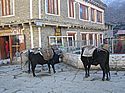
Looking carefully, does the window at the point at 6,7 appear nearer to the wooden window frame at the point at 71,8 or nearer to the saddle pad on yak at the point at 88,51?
the wooden window frame at the point at 71,8

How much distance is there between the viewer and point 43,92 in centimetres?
785

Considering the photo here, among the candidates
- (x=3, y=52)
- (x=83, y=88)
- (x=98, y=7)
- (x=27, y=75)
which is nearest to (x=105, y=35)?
(x=98, y=7)

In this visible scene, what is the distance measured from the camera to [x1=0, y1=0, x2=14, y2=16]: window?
54.2 feet

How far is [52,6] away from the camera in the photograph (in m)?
16.8

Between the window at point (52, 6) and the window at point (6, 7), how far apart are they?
226cm

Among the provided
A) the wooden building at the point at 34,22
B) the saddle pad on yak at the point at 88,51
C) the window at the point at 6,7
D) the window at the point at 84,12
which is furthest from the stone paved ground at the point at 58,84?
the window at the point at 84,12

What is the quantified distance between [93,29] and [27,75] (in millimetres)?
13757

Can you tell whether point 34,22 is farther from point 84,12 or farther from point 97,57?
point 84,12

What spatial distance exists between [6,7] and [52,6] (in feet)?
9.58

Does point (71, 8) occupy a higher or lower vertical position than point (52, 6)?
higher

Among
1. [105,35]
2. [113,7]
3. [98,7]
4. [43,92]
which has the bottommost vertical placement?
[43,92]

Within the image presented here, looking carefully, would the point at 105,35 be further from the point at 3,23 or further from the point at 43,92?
the point at 43,92

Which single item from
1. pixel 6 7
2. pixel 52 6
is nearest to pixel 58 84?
pixel 52 6

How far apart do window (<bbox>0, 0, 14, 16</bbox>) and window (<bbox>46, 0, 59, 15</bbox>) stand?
2.26 m
